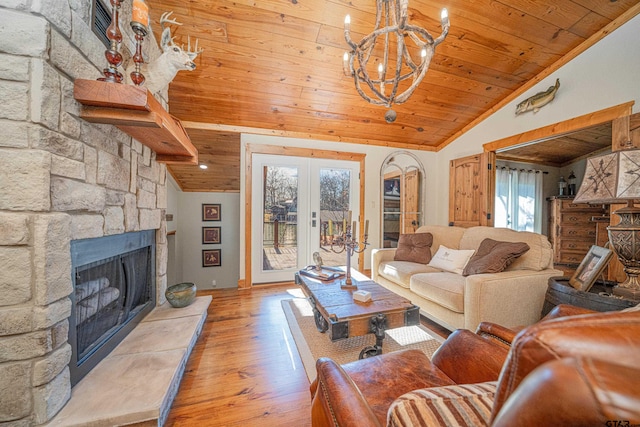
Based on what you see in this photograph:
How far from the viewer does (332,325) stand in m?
1.46

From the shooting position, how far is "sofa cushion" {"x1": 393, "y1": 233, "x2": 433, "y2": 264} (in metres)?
2.94

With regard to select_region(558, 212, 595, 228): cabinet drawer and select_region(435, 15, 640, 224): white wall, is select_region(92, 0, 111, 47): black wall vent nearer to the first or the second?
select_region(435, 15, 640, 224): white wall

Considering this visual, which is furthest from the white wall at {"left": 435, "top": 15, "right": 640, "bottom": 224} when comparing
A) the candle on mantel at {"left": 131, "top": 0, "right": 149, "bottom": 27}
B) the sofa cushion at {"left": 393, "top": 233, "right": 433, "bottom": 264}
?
the candle on mantel at {"left": 131, "top": 0, "right": 149, "bottom": 27}

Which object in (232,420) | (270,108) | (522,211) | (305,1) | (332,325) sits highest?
(305,1)

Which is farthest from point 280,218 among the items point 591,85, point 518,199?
point 518,199

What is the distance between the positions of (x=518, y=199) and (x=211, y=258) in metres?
6.53

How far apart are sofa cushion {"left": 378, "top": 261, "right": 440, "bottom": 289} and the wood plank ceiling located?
2.20 meters

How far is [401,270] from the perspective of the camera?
2.59 m

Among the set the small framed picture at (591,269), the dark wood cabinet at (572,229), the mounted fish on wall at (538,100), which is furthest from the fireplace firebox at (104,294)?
the dark wood cabinet at (572,229)

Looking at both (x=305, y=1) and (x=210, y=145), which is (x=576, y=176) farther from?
(x=210, y=145)

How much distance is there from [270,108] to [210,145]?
44.4 inches

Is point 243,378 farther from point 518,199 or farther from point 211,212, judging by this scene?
point 518,199

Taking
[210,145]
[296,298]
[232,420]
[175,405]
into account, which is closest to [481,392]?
[232,420]

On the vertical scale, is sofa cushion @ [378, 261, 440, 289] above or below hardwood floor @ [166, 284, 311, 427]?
above
